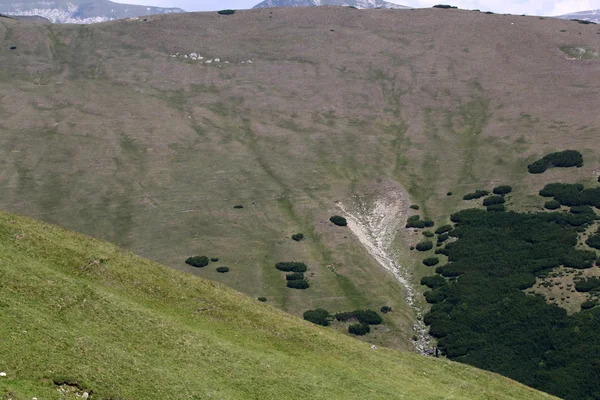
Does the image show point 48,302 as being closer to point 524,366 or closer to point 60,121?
point 524,366

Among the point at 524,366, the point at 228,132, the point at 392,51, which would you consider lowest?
the point at 524,366

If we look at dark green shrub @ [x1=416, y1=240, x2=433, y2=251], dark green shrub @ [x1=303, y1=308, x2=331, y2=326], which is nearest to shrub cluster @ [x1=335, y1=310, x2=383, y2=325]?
dark green shrub @ [x1=303, y1=308, x2=331, y2=326]

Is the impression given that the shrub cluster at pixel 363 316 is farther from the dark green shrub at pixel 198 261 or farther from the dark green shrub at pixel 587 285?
the dark green shrub at pixel 587 285

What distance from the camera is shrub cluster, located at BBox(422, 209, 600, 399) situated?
69.7m

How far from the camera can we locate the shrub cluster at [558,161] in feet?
354

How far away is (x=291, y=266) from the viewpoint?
8694 cm

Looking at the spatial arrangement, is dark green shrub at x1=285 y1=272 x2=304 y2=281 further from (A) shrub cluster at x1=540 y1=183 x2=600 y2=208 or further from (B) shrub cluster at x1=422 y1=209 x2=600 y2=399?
(A) shrub cluster at x1=540 y1=183 x2=600 y2=208

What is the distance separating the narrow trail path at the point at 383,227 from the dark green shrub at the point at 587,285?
16.1 meters

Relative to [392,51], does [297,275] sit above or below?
below

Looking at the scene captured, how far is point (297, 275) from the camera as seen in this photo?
279 feet

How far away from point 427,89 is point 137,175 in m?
59.3

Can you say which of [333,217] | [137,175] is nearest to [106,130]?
[137,175]

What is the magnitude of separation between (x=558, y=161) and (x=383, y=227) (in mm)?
27931

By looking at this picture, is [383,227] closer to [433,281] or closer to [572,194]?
[433,281]
